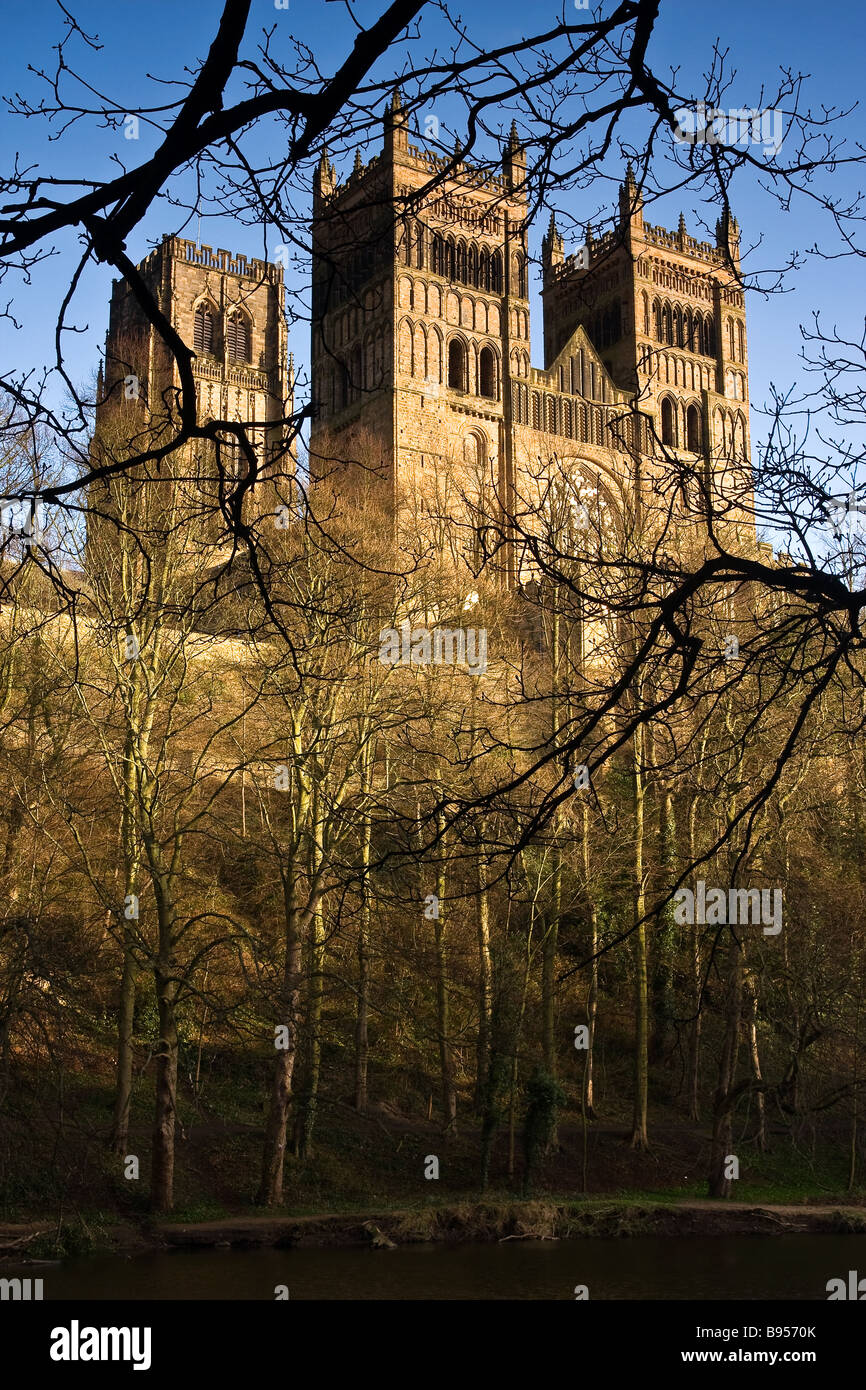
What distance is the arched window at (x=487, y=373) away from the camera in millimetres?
62375

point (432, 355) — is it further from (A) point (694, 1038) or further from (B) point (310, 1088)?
(B) point (310, 1088)

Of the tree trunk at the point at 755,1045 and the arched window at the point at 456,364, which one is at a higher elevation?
the arched window at the point at 456,364

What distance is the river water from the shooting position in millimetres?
14977

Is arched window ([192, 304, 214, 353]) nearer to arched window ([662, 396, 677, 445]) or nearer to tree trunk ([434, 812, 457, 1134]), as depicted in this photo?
arched window ([662, 396, 677, 445])

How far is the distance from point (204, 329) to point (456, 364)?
52.1ft

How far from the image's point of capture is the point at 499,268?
60.8m

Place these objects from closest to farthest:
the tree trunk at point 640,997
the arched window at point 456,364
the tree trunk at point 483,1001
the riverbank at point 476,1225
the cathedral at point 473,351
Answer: the riverbank at point 476,1225
the tree trunk at point 483,1001
the tree trunk at point 640,997
the cathedral at point 473,351
the arched window at point 456,364

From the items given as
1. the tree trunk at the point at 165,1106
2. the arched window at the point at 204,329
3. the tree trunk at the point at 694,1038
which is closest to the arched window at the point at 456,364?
the arched window at the point at 204,329

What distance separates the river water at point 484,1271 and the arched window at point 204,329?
57991mm

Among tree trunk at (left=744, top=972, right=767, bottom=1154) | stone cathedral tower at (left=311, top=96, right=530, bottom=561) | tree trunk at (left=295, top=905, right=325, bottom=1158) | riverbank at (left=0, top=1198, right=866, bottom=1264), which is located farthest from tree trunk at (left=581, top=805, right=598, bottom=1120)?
stone cathedral tower at (left=311, top=96, right=530, bottom=561)

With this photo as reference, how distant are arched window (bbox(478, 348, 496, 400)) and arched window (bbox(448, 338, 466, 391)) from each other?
102 cm

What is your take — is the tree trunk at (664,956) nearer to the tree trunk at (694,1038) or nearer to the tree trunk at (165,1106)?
the tree trunk at (694,1038)

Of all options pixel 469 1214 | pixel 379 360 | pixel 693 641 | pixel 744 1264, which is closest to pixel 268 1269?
pixel 469 1214
